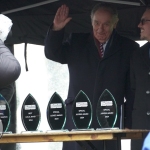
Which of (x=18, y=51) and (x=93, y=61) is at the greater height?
(x=18, y=51)

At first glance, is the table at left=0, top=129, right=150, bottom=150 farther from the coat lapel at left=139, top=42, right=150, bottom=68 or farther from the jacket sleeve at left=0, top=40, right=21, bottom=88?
the jacket sleeve at left=0, top=40, right=21, bottom=88

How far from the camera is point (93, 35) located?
5.02m

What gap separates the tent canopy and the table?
1.63m

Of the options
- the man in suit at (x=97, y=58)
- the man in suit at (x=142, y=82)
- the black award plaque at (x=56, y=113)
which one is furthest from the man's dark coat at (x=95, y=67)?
the black award plaque at (x=56, y=113)

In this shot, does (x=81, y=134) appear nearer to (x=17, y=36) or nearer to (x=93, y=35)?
(x=93, y=35)

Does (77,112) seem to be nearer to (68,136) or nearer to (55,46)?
(68,136)

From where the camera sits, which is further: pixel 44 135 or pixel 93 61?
pixel 93 61

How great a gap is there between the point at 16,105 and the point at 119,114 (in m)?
3.14

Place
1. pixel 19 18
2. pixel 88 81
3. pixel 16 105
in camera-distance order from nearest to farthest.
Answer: pixel 88 81, pixel 19 18, pixel 16 105

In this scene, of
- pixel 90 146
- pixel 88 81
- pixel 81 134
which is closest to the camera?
pixel 81 134

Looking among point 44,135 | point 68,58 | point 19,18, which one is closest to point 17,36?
point 19,18

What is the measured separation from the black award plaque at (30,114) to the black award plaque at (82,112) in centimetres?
24

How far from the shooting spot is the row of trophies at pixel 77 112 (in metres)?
4.27

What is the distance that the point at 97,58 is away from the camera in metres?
4.91
